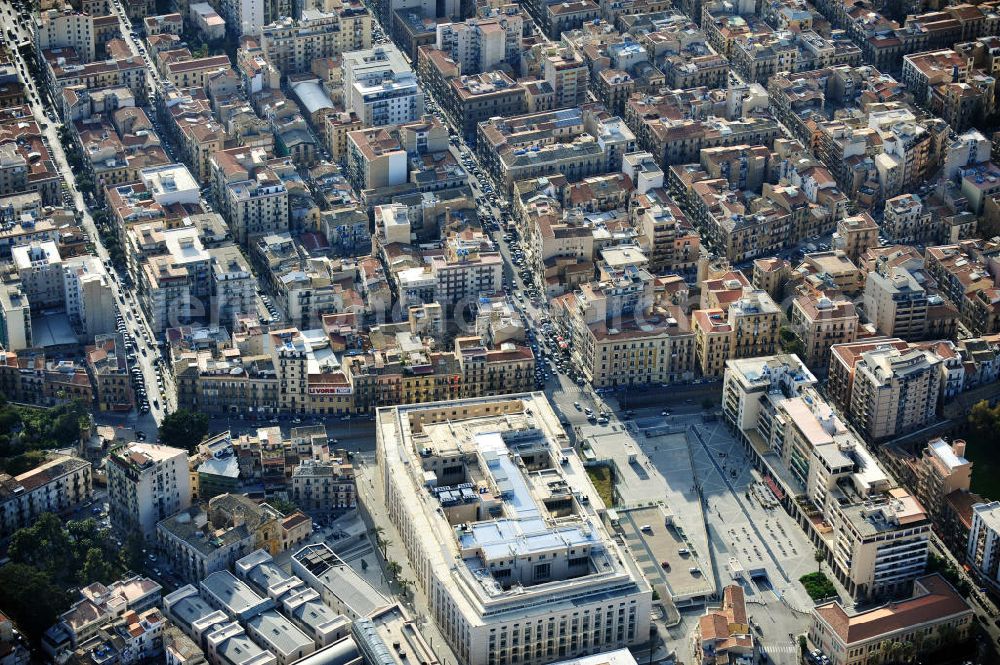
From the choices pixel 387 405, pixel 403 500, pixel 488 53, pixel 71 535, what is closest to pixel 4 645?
pixel 71 535

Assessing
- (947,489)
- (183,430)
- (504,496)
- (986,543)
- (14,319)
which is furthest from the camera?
(14,319)

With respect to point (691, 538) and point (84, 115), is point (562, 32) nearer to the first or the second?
point (84, 115)

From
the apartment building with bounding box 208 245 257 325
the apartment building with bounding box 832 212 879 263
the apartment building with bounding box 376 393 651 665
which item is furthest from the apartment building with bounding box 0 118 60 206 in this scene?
the apartment building with bounding box 832 212 879 263

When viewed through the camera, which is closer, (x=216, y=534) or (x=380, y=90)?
(x=216, y=534)

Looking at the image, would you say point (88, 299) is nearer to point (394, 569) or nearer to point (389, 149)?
point (389, 149)

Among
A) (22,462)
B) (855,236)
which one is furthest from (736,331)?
(22,462)

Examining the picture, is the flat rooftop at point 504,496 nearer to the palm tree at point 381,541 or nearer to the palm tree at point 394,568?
the palm tree at point 394,568

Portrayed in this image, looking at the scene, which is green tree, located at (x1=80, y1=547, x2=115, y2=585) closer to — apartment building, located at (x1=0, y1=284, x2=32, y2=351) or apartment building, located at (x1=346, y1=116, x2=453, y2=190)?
apartment building, located at (x1=0, y1=284, x2=32, y2=351)
